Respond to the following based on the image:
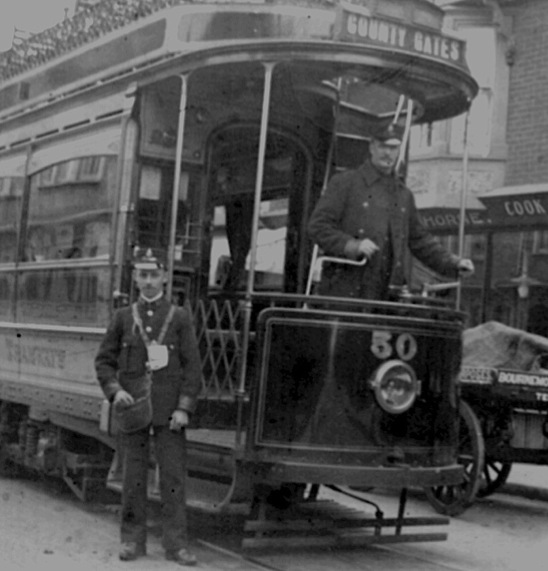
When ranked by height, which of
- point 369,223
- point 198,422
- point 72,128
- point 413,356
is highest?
point 72,128

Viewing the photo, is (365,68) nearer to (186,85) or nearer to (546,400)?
(186,85)

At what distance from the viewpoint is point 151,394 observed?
7234 mm

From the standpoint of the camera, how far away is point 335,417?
7254 mm

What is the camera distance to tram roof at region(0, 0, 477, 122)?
7668 mm

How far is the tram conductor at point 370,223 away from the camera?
24.9ft

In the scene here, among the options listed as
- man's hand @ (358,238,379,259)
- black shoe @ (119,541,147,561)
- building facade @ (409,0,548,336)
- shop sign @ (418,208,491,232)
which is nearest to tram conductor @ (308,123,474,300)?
man's hand @ (358,238,379,259)

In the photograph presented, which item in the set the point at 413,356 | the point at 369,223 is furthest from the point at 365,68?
the point at 413,356

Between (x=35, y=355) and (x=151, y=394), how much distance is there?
2.82 m

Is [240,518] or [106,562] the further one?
[240,518]

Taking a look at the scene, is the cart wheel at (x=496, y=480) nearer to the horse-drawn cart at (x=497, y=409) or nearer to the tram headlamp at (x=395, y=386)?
the horse-drawn cart at (x=497, y=409)

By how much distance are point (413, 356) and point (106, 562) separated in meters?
2.12

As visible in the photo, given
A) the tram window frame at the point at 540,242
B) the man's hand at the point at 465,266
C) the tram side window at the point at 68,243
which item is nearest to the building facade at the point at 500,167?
the tram window frame at the point at 540,242

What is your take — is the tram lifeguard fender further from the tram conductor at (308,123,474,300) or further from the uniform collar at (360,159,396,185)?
the uniform collar at (360,159,396,185)

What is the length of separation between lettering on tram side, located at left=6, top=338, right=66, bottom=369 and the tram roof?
6.51 feet
